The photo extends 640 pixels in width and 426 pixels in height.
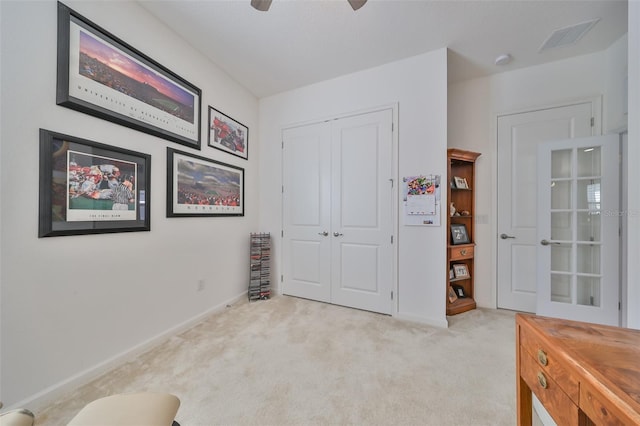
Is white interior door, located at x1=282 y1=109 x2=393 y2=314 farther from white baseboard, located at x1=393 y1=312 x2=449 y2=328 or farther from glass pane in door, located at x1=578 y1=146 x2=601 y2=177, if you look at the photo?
glass pane in door, located at x1=578 y1=146 x2=601 y2=177

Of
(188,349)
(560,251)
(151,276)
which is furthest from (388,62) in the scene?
(188,349)

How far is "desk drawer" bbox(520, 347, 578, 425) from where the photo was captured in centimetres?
69

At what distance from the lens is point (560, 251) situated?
243 centimetres

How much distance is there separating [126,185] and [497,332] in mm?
3615

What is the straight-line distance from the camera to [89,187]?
1.60 meters

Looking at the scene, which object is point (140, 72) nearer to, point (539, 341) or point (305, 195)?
point (305, 195)

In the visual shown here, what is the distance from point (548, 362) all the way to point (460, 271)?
2318 millimetres

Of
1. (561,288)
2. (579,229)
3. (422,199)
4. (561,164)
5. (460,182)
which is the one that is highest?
(561,164)

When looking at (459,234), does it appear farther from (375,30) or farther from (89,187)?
(89,187)

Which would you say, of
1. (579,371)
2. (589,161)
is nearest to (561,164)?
(589,161)

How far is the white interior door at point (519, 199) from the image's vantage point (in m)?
2.66

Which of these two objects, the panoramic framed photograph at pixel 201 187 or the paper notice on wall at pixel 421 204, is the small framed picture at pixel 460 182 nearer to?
the paper notice on wall at pixel 421 204

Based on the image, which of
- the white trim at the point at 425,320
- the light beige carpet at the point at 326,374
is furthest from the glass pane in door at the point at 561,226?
the white trim at the point at 425,320

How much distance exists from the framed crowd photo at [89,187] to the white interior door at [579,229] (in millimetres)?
3998
